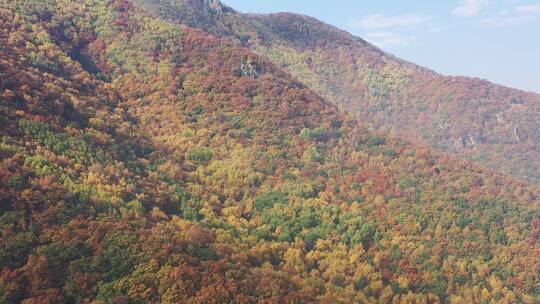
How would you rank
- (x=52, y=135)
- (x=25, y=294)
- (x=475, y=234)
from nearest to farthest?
(x=25, y=294)
(x=52, y=135)
(x=475, y=234)

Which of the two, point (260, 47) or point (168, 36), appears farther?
point (260, 47)

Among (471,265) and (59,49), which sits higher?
(59,49)

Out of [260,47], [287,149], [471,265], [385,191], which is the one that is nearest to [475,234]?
[471,265]

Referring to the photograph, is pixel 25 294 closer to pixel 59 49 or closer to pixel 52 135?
pixel 52 135

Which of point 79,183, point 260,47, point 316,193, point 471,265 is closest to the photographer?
point 79,183

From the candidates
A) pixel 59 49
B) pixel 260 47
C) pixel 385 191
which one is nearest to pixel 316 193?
pixel 385 191

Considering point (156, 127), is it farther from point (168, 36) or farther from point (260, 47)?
point (260, 47)

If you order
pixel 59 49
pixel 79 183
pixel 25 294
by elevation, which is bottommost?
pixel 25 294
